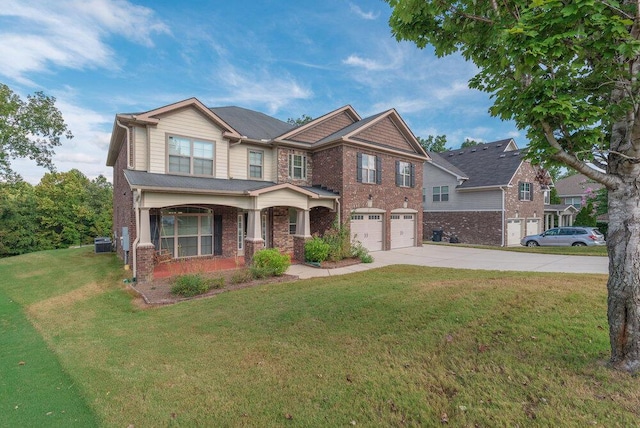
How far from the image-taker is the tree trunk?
114 inches

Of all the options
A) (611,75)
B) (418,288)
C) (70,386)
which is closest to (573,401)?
(611,75)

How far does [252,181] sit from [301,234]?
3480 millimetres

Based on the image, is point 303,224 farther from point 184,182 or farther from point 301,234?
point 184,182

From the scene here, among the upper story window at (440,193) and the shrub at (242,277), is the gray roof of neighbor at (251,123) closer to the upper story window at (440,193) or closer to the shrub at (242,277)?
the shrub at (242,277)

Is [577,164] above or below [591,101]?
below

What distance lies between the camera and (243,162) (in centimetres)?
1354

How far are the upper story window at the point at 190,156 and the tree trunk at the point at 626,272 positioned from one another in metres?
12.3

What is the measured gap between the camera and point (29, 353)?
482 cm

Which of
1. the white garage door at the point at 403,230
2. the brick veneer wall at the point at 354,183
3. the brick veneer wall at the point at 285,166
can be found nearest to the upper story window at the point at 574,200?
the white garage door at the point at 403,230

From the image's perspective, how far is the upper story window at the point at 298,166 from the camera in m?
14.6

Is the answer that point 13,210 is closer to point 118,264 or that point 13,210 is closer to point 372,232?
point 118,264

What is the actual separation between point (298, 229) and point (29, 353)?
9.13m

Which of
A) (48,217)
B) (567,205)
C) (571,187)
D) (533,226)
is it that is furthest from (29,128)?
(571,187)

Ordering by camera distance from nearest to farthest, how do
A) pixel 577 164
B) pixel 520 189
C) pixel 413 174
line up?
pixel 577 164 → pixel 413 174 → pixel 520 189
